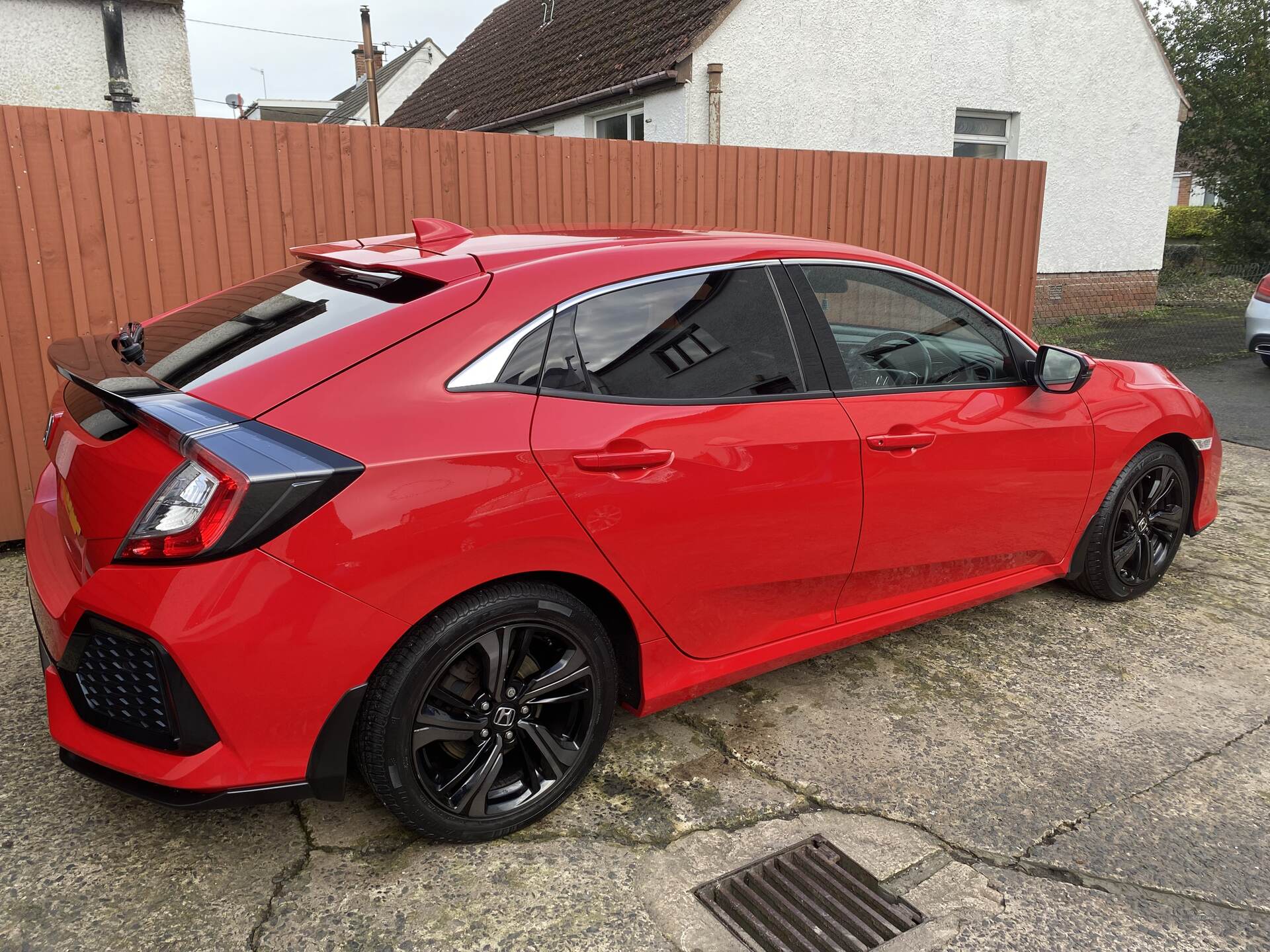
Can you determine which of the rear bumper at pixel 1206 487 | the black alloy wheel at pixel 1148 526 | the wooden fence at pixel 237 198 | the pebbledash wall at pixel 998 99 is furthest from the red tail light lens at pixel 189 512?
the pebbledash wall at pixel 998 99

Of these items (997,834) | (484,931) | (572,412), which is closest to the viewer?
(484,931)

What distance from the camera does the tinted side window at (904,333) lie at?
3.18m

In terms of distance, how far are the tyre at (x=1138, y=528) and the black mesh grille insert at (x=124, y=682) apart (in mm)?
3466

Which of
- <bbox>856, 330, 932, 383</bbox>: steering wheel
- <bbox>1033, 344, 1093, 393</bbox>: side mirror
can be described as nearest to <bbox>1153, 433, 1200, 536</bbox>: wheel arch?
<bbox>1033, 344, 1093, 393</bbox>: side mirror

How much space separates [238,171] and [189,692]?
370 cm

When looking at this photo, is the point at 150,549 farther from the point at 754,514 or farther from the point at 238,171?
the point at 238,171

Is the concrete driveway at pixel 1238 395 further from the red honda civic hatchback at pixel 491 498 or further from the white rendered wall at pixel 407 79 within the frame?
the white rendered wall at pixel 407 79

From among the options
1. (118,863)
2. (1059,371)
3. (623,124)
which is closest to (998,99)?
(623,124)

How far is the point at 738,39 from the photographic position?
10664 mm

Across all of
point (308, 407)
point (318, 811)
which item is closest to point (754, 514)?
point (308, 407)

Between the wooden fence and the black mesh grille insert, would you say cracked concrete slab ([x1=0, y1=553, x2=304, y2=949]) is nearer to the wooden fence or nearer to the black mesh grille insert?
the black mesh grille insert

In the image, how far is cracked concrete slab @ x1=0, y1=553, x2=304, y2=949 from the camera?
224 cm

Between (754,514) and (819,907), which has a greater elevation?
(754,514)

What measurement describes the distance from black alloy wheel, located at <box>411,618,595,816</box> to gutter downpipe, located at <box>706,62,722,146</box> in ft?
29.7
